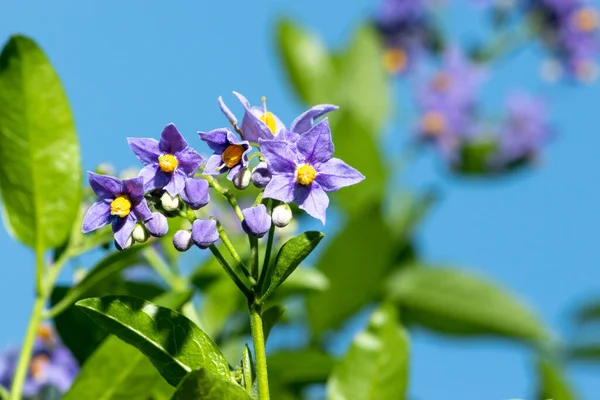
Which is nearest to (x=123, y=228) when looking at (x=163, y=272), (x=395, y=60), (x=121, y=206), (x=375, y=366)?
(x=121, y=206)

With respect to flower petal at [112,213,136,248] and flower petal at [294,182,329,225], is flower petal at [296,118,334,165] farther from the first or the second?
flower petal at [112,213,136,248]

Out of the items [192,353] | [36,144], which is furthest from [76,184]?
[192,353]

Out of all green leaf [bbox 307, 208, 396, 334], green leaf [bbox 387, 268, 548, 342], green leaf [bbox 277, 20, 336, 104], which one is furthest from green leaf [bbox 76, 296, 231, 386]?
green leaf [bbox 277, 20, 336, 104]

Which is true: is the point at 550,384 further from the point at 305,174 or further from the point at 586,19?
the point at 586,19

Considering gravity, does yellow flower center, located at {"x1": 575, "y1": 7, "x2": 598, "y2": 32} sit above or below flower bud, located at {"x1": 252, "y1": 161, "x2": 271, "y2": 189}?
above

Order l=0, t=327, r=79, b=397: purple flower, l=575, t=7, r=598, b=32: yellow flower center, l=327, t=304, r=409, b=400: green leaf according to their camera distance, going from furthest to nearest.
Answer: l=575, t=7, r=598, b=32: yellow flower center, l=0, t=327, r=79, b=397: purple flower, l=327, t=304, r=409, b=400: green leaf

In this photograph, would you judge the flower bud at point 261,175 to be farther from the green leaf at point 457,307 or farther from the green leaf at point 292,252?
the green leaf at point 457,307
